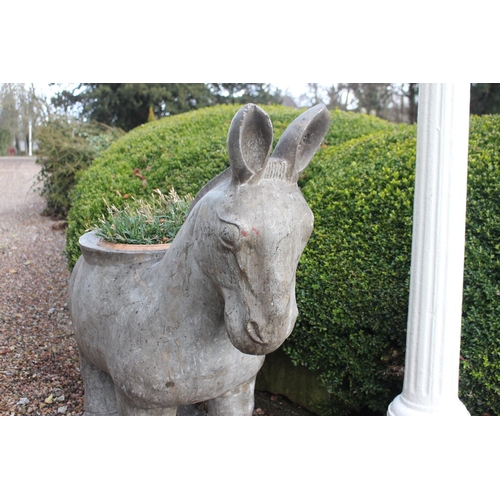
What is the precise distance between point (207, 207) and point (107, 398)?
1500 mm

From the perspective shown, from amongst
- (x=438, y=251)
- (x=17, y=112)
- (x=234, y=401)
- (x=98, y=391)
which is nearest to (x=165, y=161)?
(x=17, y=112)

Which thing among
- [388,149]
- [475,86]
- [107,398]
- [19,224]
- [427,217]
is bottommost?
[107,398]

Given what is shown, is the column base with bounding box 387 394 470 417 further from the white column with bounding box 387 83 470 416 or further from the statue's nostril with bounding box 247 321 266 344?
the statue's nostril with bounding box 247 321 266 344

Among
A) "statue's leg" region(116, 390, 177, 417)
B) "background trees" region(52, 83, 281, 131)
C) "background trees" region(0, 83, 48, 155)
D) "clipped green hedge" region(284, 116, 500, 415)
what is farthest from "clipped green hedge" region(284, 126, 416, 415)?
"background trees" region(52, 83, 281, 131)

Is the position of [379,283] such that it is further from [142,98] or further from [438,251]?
[142,98]

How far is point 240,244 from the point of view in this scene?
1.49 m

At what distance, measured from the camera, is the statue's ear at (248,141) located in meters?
1.43

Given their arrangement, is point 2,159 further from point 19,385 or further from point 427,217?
point 427,217

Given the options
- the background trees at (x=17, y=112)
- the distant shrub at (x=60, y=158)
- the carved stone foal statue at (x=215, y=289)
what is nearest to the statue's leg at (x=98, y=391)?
the carved stone foal statue at (x=215, y=289)

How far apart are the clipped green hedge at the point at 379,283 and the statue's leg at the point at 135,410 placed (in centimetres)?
142

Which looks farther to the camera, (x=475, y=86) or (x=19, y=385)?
(x=475, y=86)

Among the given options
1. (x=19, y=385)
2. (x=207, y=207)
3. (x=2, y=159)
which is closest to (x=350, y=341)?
(x=207, y=207)

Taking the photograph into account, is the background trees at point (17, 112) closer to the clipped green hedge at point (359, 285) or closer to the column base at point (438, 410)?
the clipped green hedge at point (359, 285)

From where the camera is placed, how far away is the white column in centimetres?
260
